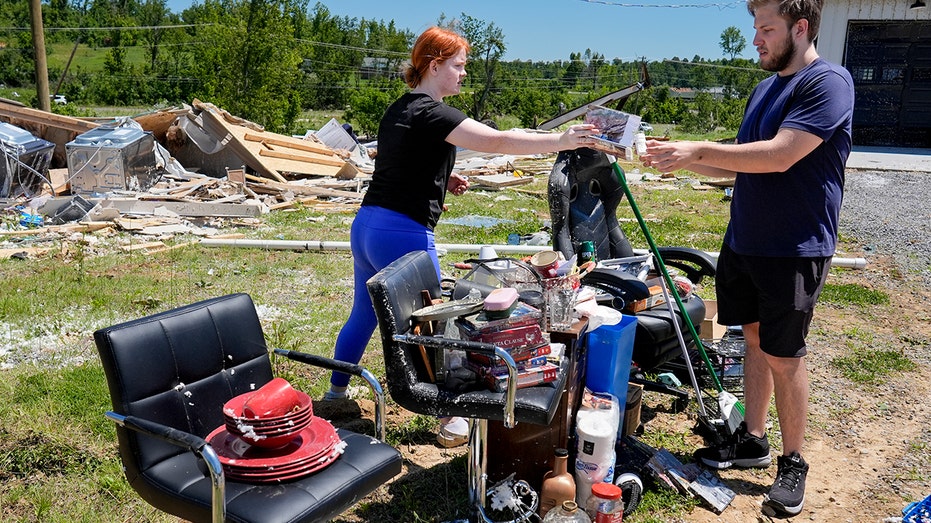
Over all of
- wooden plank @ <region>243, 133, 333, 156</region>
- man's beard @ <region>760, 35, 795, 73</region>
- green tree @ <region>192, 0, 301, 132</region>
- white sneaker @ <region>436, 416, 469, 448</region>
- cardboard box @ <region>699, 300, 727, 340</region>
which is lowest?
white sneaker @ <region>436, 416, 469, 448</region>

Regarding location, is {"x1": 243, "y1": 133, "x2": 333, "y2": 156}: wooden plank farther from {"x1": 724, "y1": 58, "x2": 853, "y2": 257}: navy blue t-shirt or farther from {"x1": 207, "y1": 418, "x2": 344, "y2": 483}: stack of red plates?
{"x1": 207, "y1": 418, "x2": 344, "y2": 483}: stack of red plates

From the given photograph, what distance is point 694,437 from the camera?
13.2 feet

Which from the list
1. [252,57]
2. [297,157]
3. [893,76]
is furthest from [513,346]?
[893,76]

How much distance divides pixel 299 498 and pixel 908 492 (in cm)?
293

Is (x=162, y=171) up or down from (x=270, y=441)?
down

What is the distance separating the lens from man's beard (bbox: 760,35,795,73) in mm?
3154

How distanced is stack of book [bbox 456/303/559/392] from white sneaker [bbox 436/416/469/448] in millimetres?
1085

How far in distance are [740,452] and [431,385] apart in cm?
183

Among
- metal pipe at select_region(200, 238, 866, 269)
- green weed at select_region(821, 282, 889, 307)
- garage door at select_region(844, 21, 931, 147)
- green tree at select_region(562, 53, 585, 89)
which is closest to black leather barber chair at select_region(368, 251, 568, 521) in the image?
green weed at select_region(821, 282, 889, 307)

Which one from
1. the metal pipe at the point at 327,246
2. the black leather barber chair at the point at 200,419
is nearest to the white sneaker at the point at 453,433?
the black leather barber chair at the point at 200,419

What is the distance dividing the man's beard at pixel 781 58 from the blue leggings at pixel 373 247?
1730 mm

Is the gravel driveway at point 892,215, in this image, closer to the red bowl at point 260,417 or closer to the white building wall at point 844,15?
the white building wall at point 844,15

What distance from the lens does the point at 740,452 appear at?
3.67 m

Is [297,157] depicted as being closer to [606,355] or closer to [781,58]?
[606,355]
